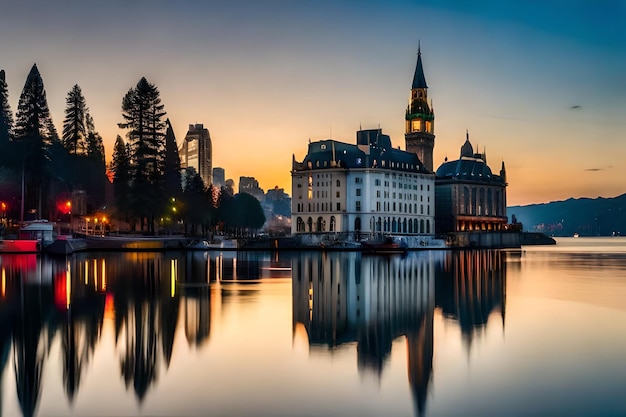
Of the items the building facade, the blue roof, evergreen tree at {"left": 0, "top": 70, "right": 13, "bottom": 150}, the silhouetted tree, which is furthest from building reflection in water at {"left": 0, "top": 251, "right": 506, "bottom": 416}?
the blue roof

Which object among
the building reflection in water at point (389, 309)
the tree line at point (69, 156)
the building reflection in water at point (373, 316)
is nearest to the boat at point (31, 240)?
the tree line at point (69, 156)

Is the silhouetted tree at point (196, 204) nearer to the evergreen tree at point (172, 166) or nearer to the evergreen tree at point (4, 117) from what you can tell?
the evergreen tree at point (172, 166)

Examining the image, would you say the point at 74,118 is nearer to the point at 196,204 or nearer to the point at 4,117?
the point at 4,117

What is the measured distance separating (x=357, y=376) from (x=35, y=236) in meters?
83.0

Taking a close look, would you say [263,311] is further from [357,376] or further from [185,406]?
Answer: [185,406]

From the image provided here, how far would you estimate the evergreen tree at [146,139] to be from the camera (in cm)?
10856

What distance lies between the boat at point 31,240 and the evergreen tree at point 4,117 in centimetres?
2118

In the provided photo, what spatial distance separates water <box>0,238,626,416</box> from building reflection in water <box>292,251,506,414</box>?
0.11m

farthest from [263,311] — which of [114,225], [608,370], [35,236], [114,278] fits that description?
[114,225]

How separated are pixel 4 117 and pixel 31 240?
92.9 ft

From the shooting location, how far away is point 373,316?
3144cm

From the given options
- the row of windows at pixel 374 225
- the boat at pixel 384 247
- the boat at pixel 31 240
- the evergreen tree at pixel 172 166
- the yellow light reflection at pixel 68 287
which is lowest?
the yellow light reflection at pixel 68 287

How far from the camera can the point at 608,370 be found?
67.1 feet

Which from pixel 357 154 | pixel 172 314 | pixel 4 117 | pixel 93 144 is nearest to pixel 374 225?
pixel 357 154
